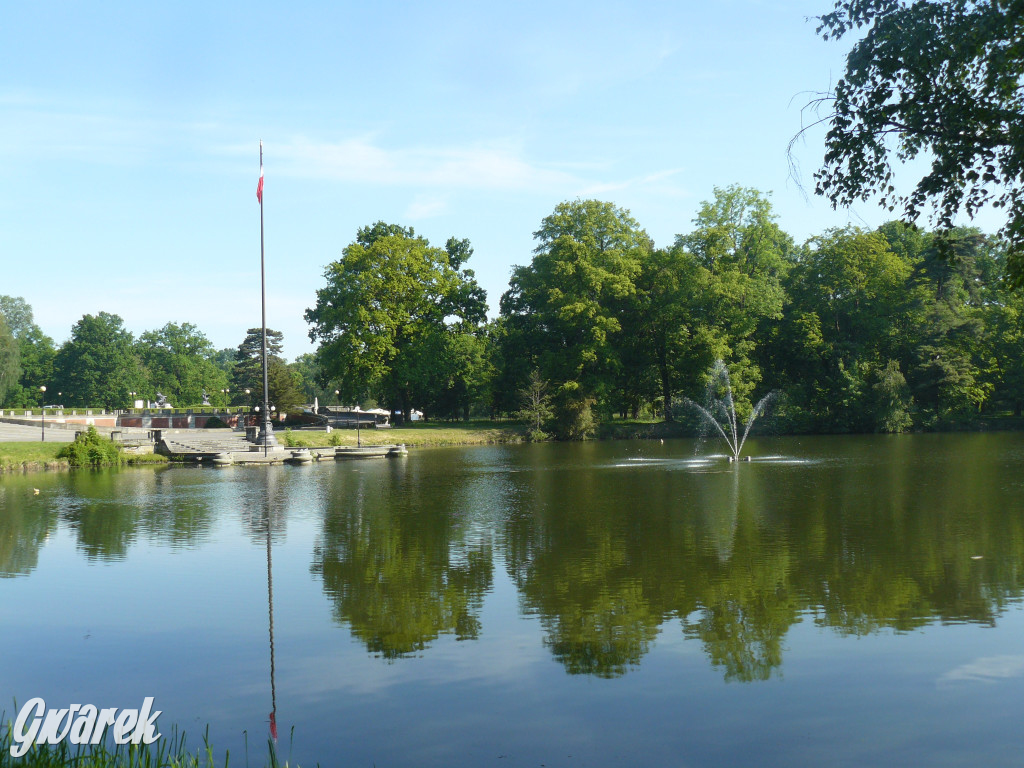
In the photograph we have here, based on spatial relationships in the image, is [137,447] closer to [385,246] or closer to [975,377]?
[385,246]

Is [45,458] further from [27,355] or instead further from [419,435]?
[27,355]

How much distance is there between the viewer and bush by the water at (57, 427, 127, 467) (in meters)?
38.1

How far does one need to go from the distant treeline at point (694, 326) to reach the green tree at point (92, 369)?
38782mm

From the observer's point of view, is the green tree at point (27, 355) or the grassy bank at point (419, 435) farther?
the green tree at point (27, 355)

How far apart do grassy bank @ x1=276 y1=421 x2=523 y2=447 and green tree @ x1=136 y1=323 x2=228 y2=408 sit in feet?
198

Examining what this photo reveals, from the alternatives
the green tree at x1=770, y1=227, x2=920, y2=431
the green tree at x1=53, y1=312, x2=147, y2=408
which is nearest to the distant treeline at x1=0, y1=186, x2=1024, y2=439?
the green tree at x1=770, y1=227, x2=920, y2=431

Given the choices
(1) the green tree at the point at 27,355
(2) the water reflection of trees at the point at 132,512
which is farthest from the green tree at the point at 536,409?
(1) the green tree at the point at 27,355

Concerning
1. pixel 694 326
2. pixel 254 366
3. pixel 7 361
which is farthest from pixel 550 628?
pixel 254 366

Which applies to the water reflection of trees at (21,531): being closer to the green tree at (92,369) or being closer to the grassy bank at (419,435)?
the grassy bank at (419,435)

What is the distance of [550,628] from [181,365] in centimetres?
11490

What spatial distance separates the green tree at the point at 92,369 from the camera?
96.6 meters

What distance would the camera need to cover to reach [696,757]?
Answer: 611cm

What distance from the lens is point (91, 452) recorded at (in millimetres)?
38531

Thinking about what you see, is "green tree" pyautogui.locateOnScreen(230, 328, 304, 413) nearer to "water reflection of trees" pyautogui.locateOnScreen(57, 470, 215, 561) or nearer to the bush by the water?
the bush by the water
